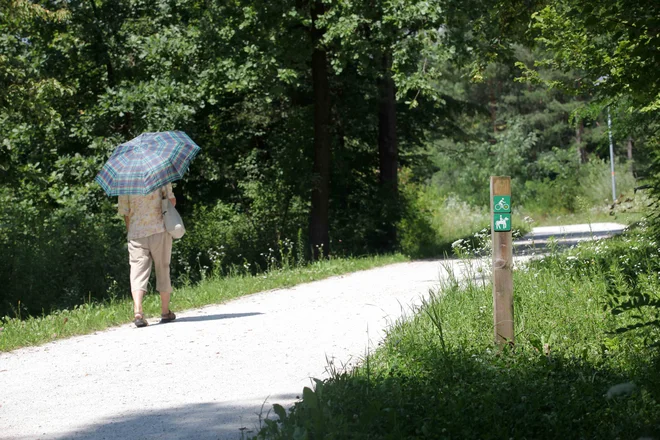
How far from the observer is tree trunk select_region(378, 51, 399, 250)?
2317 cm

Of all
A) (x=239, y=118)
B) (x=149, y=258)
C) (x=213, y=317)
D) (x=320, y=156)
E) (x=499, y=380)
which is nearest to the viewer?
(x=499, y=380)

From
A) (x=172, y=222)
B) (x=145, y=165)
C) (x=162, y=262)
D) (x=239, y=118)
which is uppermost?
(x=239, y=118)

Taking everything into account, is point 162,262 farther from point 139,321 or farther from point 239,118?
point 239,118

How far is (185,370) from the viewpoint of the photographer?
7.45 meters

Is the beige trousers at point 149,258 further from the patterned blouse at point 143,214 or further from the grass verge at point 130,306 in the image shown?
the grass verge at point 130,306

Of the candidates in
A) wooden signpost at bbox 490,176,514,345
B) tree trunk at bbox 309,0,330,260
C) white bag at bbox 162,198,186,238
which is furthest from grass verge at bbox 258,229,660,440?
tree trunk at bbox 309,0,330,260

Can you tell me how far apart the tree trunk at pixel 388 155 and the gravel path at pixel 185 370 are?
452 inches

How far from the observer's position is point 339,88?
76.9ft

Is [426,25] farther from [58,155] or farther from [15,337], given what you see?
[15,337]

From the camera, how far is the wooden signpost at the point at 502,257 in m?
6.78

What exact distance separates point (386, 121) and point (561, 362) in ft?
58.3

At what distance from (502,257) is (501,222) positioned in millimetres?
275

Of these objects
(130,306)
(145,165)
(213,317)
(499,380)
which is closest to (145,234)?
(145,165)

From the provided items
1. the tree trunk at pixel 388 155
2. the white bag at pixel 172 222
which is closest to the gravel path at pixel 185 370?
the white bag at pixel 172 222
